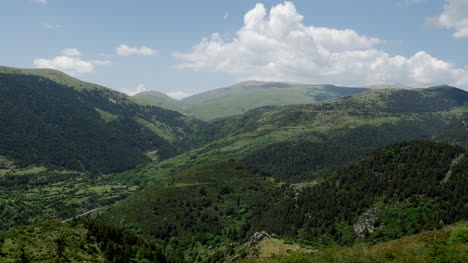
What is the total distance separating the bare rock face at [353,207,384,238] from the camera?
109 metres

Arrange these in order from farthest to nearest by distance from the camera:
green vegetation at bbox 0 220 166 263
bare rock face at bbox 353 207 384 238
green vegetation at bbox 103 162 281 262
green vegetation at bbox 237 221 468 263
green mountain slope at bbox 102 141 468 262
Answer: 1. green vegetation at bbox 103 162 281 262
2. bare rock face at bbox 353 207 384 238
3. green mountain slope at bbox 102 141 468 262
4. green vegetation at bbox 0 220 166 263
5. green vegetation at bbox 237 221 468 263

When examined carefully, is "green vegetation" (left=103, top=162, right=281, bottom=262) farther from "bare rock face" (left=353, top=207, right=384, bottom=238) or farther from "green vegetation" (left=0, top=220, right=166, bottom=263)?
"bare rock face" (left=353, top=207, right=384, bottom=238)

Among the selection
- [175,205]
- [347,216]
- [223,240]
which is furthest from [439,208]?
[175,205]

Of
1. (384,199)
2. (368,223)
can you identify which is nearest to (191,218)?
(368,223)

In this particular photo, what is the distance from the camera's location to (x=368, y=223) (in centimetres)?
11144

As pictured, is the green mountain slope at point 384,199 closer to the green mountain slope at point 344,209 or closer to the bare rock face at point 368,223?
the bare rock face at point 368,223

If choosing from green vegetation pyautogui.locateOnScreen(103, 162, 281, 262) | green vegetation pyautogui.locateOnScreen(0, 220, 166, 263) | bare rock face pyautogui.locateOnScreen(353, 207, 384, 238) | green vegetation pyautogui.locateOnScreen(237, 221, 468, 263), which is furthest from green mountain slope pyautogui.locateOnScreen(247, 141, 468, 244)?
green vegetation pyautogui.locateOnScreen(0, 220, 166, 263)

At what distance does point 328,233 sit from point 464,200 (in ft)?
144

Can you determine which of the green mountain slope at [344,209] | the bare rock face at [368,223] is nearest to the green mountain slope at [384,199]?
the bare rock face at [368,223]

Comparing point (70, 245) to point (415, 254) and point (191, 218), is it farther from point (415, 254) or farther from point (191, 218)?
point (191, 218)

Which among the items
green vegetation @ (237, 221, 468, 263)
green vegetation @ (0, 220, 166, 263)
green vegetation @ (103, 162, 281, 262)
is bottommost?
green vegetation @ (103, 162, 281, 262)

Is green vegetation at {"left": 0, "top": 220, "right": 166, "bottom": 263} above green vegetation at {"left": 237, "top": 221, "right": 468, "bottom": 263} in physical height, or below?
below

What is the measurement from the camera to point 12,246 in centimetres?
6775

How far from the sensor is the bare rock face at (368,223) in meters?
109
